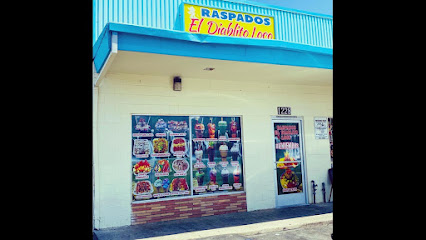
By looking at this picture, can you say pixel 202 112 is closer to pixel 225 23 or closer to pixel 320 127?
pixel 225 23

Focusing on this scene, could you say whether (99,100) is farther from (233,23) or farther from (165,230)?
(233,23)

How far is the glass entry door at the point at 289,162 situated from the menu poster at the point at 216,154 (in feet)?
3.68

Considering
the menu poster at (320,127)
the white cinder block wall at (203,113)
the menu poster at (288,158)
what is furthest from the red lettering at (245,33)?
the menu poster at (320,127)

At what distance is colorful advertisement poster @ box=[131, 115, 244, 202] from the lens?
7.88 m

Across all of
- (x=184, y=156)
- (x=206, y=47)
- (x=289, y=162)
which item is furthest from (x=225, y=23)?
(x=289, y=162)

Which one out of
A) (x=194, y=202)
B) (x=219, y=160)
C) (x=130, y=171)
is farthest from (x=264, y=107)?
(x=130, y=171)

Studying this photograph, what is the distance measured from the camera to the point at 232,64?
7414 mm

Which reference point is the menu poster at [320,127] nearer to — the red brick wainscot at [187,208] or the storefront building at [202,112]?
the storefront building at [202,112]

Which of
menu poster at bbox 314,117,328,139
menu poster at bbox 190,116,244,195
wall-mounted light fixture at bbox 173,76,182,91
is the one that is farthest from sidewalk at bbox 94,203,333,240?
→ wall-mounted light fixture at bbox 173,76,182,91

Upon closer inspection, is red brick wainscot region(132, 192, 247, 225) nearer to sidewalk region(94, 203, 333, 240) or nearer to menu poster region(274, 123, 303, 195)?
sidewalk region(94, 203, 333, 240)

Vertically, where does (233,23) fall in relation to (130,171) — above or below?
above

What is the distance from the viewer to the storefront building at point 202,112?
7078mm

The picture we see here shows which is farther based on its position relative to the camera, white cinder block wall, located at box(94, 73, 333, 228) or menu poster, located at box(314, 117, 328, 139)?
menu poster, located at box(314, 117, 328, 139)
